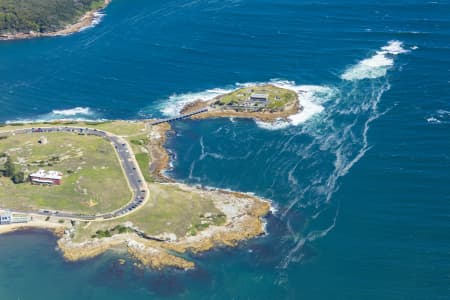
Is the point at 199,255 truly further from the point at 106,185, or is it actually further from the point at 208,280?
the point at 106,185

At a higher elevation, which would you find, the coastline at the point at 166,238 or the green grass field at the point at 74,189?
the green grass field at the point at 74,189

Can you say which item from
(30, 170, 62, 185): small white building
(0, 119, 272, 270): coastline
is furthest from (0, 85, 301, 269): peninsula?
(0, 119, 272, 270): coastline

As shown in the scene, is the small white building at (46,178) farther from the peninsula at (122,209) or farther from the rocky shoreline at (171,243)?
the rocky shoreline at (171,243)

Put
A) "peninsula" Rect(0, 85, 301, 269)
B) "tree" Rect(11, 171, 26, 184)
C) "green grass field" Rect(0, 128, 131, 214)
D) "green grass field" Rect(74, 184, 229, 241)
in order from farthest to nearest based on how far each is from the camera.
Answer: "tree" Rect(11, 171, 26, 184) < "green grass field" Rect(0, 128, 131, 214) < "green grass field" Rect(74, 184, 229, 241) < "peninsula" Rect(0, 85, 301, 269)

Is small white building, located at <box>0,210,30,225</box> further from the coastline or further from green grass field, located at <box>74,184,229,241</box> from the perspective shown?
green grass field, located at <box>74,184,229,241</box>

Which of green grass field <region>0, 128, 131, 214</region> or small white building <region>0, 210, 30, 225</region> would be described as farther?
green grass field <region>0, 128, 131, 214</region>

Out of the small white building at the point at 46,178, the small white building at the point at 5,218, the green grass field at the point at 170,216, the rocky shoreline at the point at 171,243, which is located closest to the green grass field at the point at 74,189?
the small white building at the point at 46,178

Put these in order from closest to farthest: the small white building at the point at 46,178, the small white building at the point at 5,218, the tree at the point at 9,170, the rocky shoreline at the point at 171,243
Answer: the rocky shoreline at the point at 171,243 < the small white building at the point at 5,218 < the small white building at the point at 46,178 < the tree at the point at 9,170

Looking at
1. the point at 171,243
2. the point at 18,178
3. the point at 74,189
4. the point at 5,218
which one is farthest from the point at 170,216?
the point at 18,178

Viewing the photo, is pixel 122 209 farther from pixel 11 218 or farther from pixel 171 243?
pixel 11 218
